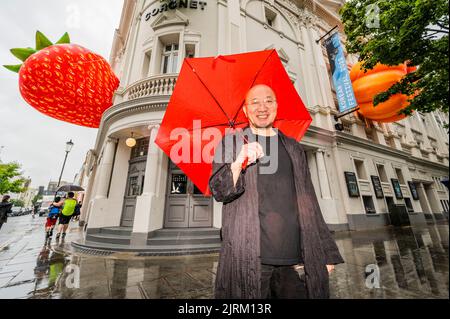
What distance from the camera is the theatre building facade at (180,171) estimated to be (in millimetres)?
6699

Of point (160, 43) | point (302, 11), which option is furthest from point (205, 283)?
point (302, 11)

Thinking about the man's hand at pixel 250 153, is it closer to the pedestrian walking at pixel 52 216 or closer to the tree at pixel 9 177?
the pedestrian walking at pixel 52 216

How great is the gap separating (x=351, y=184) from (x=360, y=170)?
196cm

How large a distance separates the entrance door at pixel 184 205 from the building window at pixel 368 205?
30.8 feet

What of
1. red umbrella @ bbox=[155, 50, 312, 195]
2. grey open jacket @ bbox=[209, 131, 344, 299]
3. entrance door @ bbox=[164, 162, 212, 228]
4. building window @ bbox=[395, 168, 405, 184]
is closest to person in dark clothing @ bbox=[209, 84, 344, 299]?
grey open jacket @ bbox=[209, 131, 344, 299]

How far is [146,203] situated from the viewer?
6.29m

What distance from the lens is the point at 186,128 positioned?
2854 millimetres

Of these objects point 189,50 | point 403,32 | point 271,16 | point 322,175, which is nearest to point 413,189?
point 322,175

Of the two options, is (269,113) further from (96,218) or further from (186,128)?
(96,218)

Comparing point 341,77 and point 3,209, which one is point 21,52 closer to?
point 3,209

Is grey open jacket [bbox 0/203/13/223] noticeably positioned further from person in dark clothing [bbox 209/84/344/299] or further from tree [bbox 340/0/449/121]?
tree [bbox 340/0/449/121]

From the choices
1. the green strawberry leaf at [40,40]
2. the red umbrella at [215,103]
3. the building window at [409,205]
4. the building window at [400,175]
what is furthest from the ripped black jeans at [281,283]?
the building window at [400,175]

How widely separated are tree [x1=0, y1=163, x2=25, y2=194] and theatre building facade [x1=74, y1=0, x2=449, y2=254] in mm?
21121

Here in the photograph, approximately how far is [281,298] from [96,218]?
7.99 m
